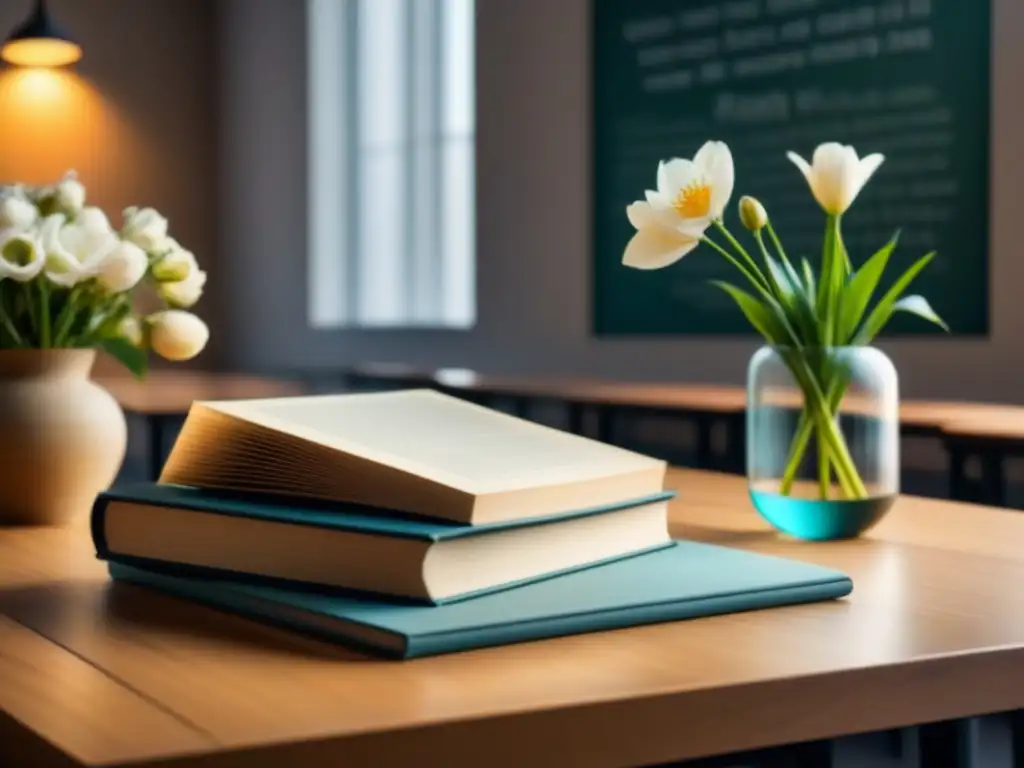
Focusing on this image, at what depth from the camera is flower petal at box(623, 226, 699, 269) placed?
1.09 metres

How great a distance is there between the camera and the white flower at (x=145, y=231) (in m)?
1.41

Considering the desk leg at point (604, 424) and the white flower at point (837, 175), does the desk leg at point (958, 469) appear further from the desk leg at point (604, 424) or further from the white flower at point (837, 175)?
the white flower at point (837, 175)

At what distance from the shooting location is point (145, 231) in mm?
1404

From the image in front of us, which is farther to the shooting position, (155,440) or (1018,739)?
(155,440)

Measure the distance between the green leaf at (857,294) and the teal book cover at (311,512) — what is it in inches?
10.4

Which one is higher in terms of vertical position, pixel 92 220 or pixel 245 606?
pixel 92 220

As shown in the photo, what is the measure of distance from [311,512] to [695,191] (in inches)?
16.5

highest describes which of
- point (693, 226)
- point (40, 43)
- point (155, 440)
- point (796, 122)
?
point (40, 43)

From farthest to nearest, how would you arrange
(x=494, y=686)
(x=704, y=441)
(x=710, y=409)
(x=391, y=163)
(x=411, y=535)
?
(x=391, y=163), (x=704, y=441), (x=710, y=409), (x=411, y=535), (x=494, y=686)

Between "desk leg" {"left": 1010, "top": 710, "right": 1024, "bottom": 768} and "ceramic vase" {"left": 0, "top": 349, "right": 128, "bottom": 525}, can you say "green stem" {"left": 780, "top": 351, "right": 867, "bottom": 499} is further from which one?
"ceramic vase" {"left": 0, "top": 349, "right": 128, "bottom": 525}

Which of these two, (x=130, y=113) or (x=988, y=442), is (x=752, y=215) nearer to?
(x=988, y=442)

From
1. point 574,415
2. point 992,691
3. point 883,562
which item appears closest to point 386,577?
point 992,691

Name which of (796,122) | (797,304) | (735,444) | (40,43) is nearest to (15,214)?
(797,304)

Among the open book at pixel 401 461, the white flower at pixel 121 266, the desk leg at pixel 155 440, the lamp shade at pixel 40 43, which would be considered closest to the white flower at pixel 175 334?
the white flower at pixel 121 266
